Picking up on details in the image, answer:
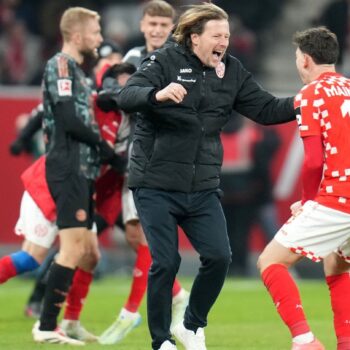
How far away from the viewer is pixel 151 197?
7773 mm

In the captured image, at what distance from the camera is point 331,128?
24.6 feet

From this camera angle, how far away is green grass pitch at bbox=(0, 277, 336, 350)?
9.12 metres

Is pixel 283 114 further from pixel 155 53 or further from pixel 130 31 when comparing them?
pixel 130 31

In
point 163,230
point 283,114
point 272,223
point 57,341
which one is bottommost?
point 272,223

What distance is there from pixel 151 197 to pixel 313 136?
44.4 inches

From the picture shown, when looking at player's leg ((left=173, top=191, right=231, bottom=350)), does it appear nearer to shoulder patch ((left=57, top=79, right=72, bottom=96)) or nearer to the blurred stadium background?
shoulder patch ((left=57, top=79, right=72, bottom=96))

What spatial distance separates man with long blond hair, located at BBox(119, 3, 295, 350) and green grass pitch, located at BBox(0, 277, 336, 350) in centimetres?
103

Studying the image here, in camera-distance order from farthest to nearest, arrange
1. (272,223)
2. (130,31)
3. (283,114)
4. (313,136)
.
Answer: (130,31) → (272,223) → (283,114) → (313,136)

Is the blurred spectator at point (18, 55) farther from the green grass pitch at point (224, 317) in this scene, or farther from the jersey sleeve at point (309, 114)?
the jersey sleeve at point (309, 114)

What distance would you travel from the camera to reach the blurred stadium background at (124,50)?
16062 mm

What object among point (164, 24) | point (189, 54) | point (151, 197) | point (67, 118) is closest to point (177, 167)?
point (151, 197)

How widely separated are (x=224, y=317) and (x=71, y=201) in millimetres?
2722

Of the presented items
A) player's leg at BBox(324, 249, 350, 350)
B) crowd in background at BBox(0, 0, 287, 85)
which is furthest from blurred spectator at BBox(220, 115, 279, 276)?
player's leg at BBox(324, 249, 350, 350)

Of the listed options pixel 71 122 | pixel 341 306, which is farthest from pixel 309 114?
pixel 71 122
